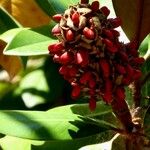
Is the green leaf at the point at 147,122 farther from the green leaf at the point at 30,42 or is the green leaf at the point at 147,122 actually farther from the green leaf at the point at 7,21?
the green leaf at the point at 7,21

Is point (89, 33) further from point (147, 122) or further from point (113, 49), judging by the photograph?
point (147, 122)

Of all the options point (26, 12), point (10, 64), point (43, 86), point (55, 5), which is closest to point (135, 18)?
point (55, 5)

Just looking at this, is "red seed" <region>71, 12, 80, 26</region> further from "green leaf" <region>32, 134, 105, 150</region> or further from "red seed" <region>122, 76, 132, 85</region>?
"green leaf" <region>32, 134, 105, 150</region>

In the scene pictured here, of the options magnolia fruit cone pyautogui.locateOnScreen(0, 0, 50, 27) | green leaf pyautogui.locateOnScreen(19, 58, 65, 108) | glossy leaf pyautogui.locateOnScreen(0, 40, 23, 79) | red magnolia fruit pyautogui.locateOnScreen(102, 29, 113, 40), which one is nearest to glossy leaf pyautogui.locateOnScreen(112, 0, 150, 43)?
red magnolia fruit pyautogui.locateOnScreen(102, 29, 113, 40)

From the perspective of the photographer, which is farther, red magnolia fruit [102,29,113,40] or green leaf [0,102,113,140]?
green leaf [0,102,113,140]

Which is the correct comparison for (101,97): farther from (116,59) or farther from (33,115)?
(33,115)

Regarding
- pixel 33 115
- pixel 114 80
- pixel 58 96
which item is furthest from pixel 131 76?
pixel 58 96
